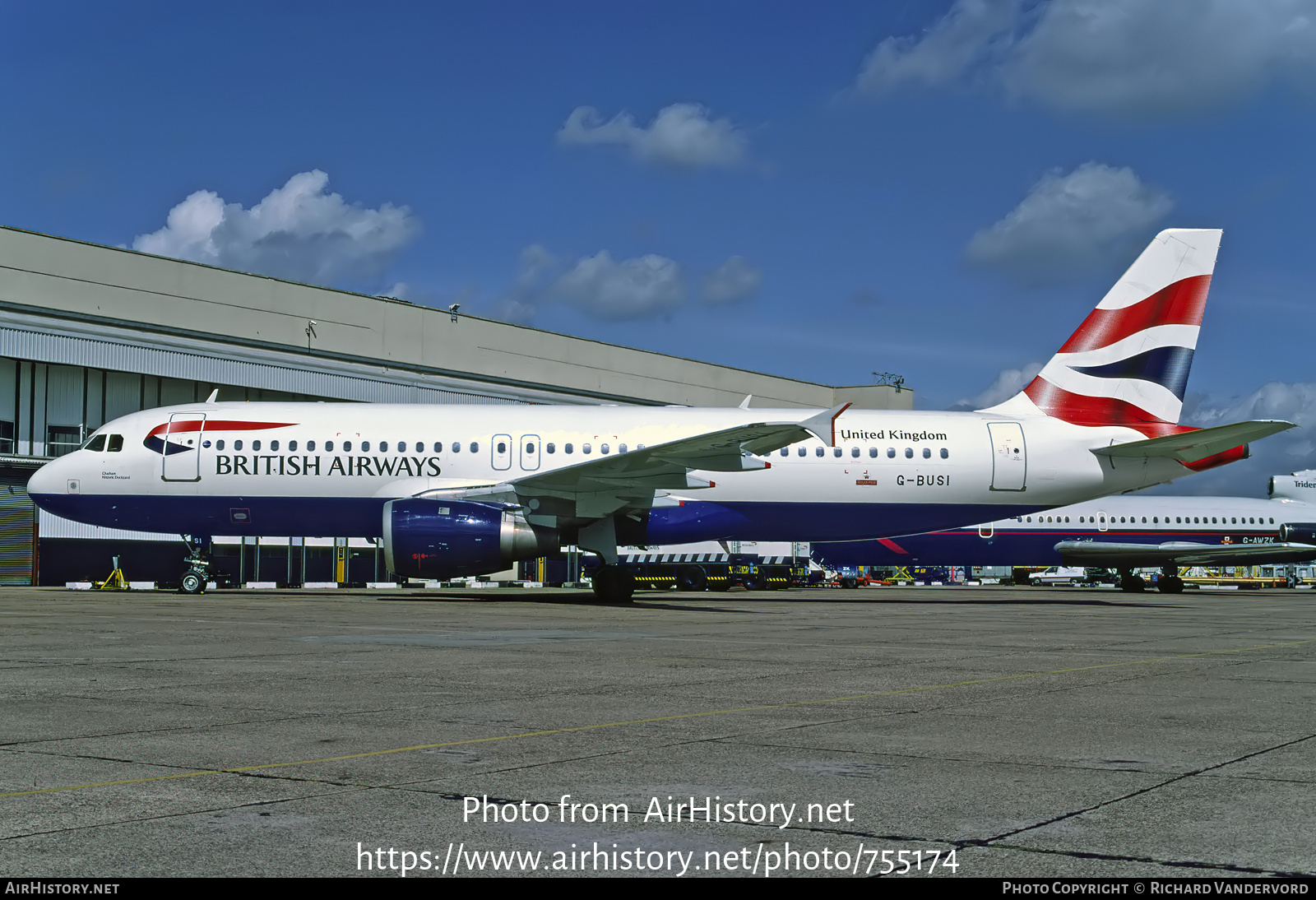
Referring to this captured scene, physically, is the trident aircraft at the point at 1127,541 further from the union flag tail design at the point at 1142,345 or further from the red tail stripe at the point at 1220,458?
the red tail stripe at the point at 1220,458

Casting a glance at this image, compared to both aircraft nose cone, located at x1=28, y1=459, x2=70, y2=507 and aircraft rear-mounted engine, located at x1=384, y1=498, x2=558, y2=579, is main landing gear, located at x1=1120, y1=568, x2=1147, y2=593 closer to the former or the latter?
aircraft rear-mounted engine, located at x1=384, y1=498, x2=558, y2=579

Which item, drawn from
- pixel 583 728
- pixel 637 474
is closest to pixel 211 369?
pixel 637 474

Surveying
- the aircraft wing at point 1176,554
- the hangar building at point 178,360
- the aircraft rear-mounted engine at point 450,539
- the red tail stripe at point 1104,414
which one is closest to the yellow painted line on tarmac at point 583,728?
the aircraft rear-mounted engine at point 450,539

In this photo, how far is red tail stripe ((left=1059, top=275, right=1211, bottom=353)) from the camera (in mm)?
27172

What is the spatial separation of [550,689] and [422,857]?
460 centimetres

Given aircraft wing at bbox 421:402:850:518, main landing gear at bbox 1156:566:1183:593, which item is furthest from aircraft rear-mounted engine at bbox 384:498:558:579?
main landing gear at bbox 1156:566:1183:593

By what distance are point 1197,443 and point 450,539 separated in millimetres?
16301

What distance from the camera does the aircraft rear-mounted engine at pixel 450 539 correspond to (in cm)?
2203

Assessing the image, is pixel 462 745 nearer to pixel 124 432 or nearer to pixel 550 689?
pixel 550 689

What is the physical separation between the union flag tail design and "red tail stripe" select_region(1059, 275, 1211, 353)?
0.02 metres

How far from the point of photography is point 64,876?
11.4ft

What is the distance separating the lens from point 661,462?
22.8 meters
